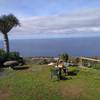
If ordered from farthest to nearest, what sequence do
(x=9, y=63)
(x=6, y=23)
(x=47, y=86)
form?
(x=6, y=23) < (x=9, y=63) < (x=47, y=86)

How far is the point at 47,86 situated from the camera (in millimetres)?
19562

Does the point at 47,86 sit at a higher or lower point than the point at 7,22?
lower

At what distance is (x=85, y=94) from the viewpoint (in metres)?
17.5

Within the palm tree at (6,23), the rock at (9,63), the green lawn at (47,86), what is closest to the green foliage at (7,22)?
the palm tree at (6,23)

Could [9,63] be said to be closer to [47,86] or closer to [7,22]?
[7,22]

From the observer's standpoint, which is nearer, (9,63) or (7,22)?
(9,63)

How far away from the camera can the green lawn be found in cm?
1723

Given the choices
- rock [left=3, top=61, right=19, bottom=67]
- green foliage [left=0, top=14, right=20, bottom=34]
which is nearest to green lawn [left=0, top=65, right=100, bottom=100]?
rock [left=3, top=61, right=19, bottom=67]

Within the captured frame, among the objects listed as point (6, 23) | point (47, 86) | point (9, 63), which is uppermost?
point (6, 23)

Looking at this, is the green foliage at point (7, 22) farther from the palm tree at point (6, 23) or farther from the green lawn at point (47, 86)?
the green lawn at point (47, 86)

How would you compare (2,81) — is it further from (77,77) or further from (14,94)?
(77,77)

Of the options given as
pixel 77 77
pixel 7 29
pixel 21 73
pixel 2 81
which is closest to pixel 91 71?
pixel 77 77

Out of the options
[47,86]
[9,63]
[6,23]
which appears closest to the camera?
[47,86]

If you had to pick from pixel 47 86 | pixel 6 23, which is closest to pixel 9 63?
pixel 6 23
